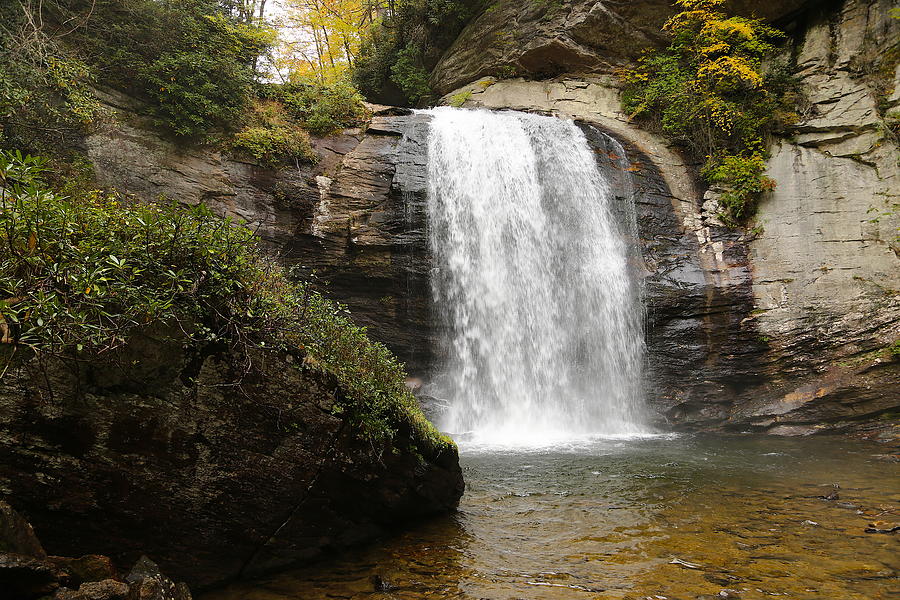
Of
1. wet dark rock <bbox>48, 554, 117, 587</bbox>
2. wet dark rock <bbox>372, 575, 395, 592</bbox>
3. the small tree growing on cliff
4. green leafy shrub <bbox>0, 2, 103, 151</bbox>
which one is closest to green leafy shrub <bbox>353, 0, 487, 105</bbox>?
the small tree growing on cliff

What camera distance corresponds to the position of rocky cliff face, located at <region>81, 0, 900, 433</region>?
10281 millimetres

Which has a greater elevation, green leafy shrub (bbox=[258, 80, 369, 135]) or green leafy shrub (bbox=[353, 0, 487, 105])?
green leafy shrub (bbox=[353, 0, 487, 105])

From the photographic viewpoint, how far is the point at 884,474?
6.36m

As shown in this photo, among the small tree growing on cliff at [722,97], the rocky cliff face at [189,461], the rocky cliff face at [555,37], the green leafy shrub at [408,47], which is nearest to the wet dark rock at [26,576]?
the rocky cliff face at [189,461]

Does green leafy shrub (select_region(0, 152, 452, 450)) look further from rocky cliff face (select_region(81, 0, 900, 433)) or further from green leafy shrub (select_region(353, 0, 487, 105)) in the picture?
green leafy shrub (select_region(353, 0, 487, 105))

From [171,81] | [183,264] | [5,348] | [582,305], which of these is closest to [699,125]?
[582,305]

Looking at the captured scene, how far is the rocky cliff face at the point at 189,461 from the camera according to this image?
2648 mm

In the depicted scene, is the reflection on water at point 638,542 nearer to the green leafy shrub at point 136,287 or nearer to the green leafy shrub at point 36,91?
the green leafy shrub at point 136,287

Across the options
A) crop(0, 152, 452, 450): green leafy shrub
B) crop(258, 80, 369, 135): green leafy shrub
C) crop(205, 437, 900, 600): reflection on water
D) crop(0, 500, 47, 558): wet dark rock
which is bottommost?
crop(205, 437, 900, 600): reflection on water

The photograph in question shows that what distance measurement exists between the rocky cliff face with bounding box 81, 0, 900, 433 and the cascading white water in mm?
688

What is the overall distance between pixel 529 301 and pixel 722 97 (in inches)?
340

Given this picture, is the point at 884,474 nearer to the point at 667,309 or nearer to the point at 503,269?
the point at 667,309

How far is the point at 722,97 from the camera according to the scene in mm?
13625

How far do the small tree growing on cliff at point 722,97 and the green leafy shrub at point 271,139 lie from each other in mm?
10379
